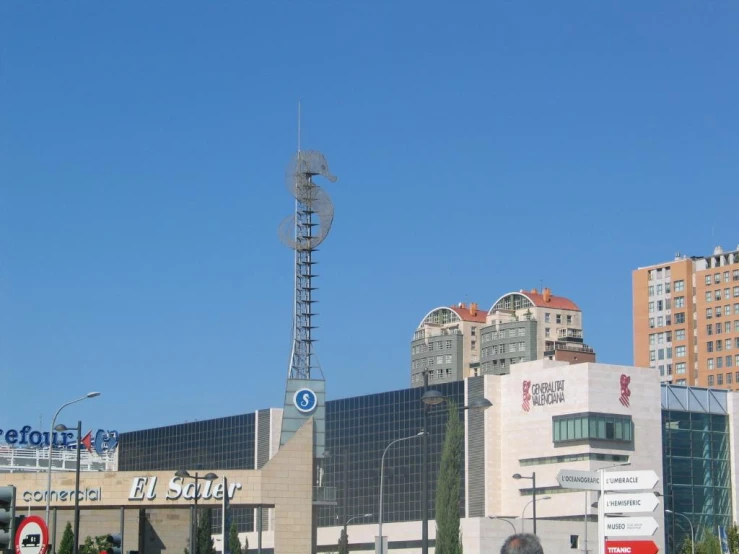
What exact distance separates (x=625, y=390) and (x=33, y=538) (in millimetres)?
88694

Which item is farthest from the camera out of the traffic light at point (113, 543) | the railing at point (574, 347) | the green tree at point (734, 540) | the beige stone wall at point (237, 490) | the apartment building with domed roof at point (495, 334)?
the apartment building with domed roof at point (495, 334)

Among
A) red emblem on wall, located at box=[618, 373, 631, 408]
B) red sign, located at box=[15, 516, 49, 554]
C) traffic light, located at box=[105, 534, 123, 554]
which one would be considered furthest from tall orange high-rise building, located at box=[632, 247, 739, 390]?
red sign, located at box=[15, 516, 49, 554]

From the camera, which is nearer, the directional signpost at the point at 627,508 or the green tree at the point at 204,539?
the directional signpost at the point at 627,508

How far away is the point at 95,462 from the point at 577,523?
5690 cm

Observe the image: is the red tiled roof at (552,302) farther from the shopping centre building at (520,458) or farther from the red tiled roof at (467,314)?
the shopping centre building at (520,458)

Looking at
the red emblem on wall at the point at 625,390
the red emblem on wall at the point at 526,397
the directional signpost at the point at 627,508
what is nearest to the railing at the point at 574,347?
the red emblem on wall at the point at 526,397

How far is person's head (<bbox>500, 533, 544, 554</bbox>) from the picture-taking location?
415 inches

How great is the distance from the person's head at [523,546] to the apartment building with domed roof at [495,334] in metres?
163

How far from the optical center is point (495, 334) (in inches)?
7343

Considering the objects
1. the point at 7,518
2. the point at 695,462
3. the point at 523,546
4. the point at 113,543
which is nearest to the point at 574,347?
the point at 695,462

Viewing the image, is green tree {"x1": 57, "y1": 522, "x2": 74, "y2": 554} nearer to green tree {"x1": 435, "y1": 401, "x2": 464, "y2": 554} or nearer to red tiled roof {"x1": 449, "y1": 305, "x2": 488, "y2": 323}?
green tree {"x1": 435, "y1": 401, "x2": 464, "y2": 554}

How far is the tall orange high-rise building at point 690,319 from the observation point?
512 ft

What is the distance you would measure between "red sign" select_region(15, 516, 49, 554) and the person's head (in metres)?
9.47

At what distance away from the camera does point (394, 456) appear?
11862cm
